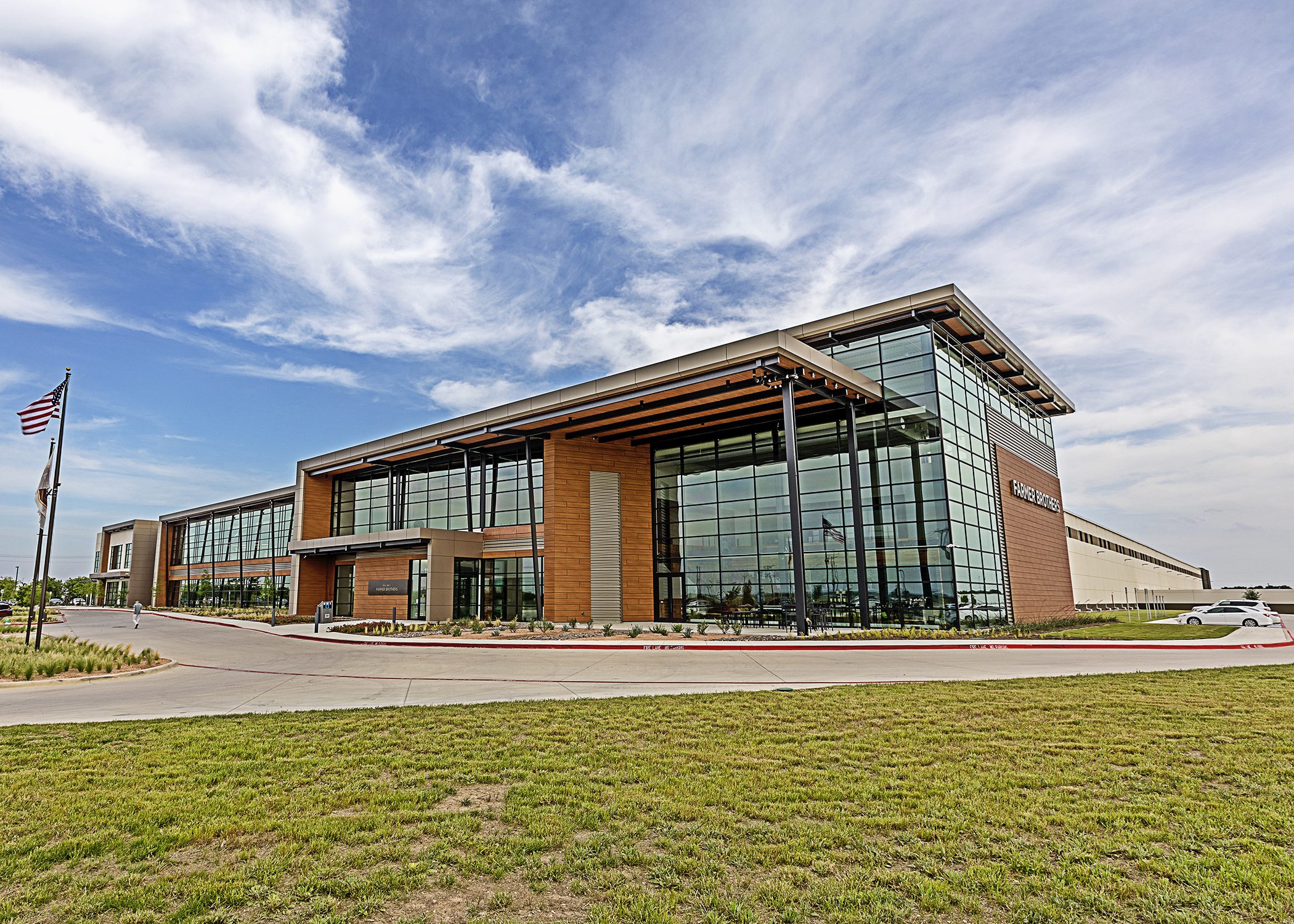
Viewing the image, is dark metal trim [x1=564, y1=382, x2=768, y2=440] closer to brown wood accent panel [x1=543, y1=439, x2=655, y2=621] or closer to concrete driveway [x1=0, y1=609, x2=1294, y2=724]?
brown wood accent panel [x1=543, y1=439, x2=655, y2=621]

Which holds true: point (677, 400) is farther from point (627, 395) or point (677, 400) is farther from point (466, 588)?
point (466, 588)

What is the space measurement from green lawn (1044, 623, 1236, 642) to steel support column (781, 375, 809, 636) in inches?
317

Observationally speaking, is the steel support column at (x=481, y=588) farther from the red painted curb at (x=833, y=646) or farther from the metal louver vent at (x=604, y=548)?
the red painted curb at (x=833, y=646)

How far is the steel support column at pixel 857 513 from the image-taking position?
30062mm

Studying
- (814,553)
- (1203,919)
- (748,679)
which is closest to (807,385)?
(814,553)

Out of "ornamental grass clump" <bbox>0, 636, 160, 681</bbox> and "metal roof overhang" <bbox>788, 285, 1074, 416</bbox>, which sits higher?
"metal roof overhang" <bbox>788, 285, 1074, 416</bbox>

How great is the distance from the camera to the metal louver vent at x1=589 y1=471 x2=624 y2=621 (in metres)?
37.1

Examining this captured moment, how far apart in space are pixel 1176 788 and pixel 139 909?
792 centimetres

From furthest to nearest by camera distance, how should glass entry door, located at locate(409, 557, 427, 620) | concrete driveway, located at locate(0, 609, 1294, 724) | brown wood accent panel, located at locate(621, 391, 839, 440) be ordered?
glass entry door, located at locate(409, 557, 427, 620), brown wood accent panel, located at locate(621, 391, 839, 440), concrete driveway, located at locate(0, 609, 1294, 724)

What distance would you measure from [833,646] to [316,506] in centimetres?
4090

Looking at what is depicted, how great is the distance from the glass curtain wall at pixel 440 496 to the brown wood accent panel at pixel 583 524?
327 cm

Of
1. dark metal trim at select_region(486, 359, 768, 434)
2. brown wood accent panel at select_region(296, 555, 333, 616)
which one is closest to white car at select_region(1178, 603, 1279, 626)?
dark metal trim at select_region(486, 359, 768, 434)

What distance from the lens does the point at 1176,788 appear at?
6348 mm

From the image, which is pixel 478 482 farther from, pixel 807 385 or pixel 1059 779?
pixel 1059 779
